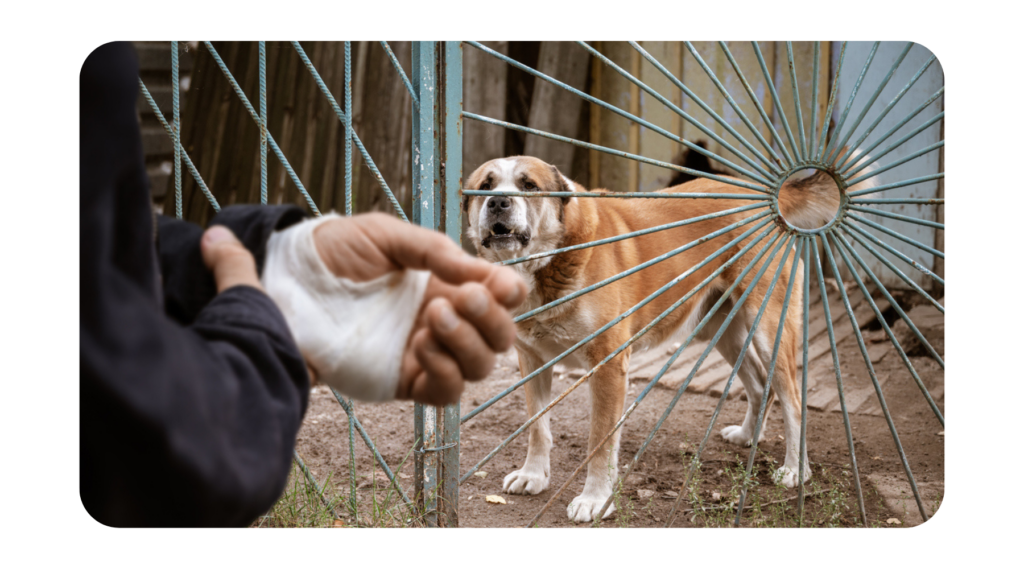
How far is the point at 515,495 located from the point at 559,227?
1.17 m

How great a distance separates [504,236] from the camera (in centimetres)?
294

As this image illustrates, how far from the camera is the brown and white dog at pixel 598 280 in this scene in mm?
2938

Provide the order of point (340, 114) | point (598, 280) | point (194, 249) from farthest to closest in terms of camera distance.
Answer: point (598, 280) < point (340, 114) < point (194, 249)

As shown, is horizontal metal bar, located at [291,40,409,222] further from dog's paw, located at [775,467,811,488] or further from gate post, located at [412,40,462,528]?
dog's paw, located at [775,467,811,488]

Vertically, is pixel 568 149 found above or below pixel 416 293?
above

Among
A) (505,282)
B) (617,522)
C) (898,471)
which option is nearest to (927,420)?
(898,471)

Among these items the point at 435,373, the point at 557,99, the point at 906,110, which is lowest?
the point at 435,373

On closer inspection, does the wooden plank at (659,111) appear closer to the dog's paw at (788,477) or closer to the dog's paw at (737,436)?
the dog's paw at (737,436)

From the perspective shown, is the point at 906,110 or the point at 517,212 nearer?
the point at 517,212

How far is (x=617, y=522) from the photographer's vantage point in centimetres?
273

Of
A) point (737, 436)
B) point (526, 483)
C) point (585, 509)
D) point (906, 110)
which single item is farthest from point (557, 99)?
point (585, 509)

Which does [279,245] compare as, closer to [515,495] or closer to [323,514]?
[323,514]

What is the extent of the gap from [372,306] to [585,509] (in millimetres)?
2019

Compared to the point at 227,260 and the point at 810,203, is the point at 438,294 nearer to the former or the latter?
the point at 227,260
